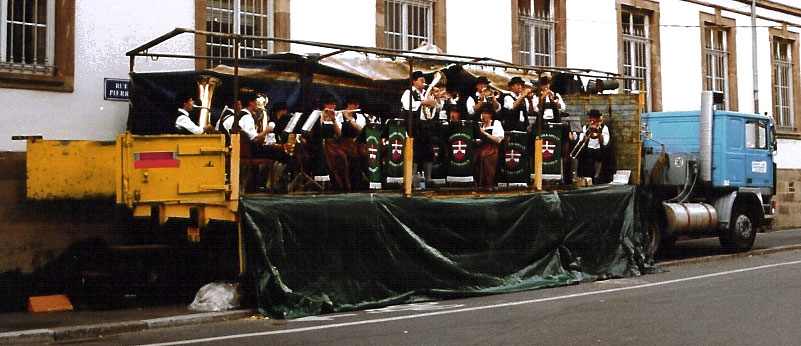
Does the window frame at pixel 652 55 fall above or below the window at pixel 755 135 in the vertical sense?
above

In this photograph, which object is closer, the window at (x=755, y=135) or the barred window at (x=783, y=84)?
the window at (x=755, y=135)

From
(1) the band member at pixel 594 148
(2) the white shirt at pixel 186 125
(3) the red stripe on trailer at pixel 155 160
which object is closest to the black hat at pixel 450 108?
(1) the band member at pixel 594 148

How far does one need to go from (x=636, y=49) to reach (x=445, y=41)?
6878 millimetres

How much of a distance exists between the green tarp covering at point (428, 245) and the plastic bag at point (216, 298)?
355 mm

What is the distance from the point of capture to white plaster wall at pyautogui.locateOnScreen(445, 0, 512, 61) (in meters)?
19.3

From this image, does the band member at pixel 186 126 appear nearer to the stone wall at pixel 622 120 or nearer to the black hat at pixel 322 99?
the black hat at pixel 322 99

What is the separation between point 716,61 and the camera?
86.4ft

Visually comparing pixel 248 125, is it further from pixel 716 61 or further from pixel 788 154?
pixel 788 154

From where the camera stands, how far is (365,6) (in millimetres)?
17656

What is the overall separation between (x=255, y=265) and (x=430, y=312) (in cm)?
204

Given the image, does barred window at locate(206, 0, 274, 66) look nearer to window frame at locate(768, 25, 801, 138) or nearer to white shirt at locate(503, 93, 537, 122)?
white shirt at locate(503, 93, 537, 122)

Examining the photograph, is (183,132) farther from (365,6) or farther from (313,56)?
(365,6)

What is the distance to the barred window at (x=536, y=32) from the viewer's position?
21.1 metres

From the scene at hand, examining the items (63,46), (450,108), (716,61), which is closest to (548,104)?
(450,108)
